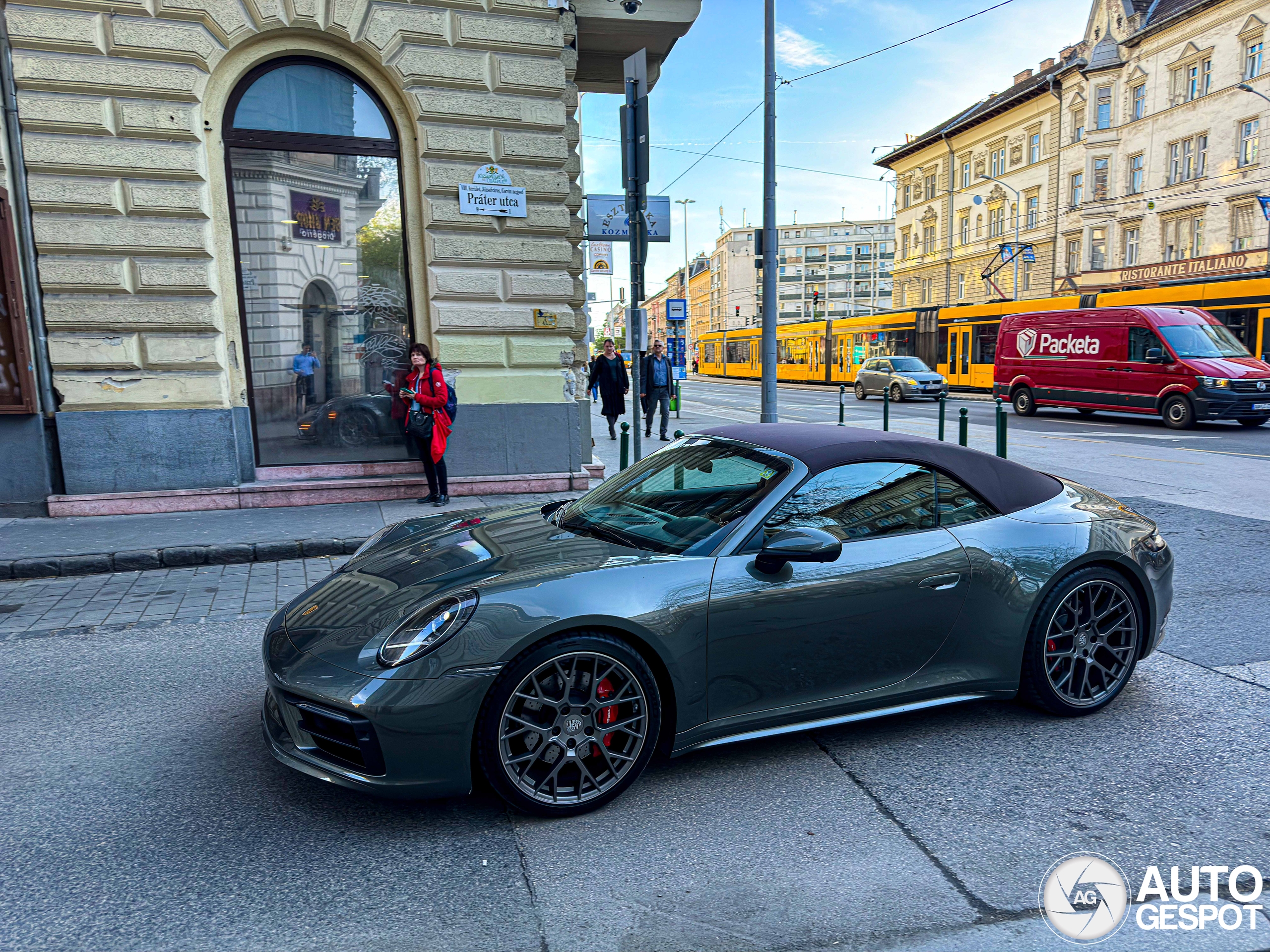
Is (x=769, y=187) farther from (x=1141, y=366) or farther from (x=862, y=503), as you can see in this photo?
(x=862, y=503)

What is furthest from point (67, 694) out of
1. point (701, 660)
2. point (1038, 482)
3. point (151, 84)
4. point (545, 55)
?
point (545, 55)

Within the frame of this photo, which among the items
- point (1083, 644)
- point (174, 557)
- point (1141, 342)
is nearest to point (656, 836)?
point (1083, 644)

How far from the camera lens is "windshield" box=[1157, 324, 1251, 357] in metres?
17.5

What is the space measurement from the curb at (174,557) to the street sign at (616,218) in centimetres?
789

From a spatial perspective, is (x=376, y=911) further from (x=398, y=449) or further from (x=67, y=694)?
(x=398, y=449)

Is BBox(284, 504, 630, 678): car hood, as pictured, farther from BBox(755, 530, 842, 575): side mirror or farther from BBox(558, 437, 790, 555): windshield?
BBox(755, 530, 842, 575): side mirror

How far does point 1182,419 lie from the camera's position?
683 inches

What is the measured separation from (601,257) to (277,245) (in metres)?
10.7

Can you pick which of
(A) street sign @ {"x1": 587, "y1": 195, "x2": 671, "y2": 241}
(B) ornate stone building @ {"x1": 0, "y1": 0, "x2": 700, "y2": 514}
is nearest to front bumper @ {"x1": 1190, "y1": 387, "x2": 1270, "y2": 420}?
(A) street sign @ {"x1": 587, "y1": 195, "x2": 671, "y2": 241}

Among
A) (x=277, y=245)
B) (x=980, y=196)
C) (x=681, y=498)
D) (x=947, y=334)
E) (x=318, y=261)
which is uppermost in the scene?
(x=980, y=196)

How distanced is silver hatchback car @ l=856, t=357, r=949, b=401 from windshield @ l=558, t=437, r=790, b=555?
25571mm

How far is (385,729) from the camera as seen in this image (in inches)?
106

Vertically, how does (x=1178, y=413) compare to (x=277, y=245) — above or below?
below

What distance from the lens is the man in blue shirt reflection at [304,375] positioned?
374 inches
